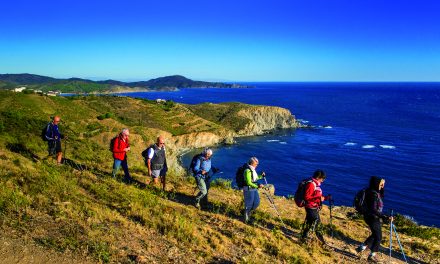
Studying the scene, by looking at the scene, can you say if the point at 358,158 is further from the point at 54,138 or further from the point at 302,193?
the point at 302,193

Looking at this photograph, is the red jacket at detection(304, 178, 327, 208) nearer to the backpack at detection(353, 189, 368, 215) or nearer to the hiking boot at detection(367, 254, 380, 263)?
the backpack at detection(353, 189, 368, 215)

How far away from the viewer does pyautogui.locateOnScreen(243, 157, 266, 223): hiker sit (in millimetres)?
10109

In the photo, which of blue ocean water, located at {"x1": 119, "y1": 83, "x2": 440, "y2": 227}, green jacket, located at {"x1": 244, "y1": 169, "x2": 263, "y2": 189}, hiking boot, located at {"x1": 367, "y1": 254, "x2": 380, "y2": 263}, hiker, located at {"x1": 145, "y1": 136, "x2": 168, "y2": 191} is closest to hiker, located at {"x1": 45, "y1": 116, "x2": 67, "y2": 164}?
hiker, located at {"x1": 145, "y1": 136, "x2": 168, "y2": 191}

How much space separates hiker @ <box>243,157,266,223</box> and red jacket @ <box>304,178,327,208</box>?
1.39 m

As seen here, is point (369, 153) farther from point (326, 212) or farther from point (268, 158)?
point (326, 212)

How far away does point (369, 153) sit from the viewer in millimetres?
72000

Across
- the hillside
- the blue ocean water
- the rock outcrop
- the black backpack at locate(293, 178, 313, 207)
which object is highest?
the black backpack at locate(293, 178, 313, 207)

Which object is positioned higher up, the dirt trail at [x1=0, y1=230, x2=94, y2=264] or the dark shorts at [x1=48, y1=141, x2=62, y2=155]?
the dark shorts at [x1=48, y1=141, x2=62, y2=155]

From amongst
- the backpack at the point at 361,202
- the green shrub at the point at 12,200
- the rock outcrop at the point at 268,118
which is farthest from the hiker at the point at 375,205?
the rock outcrop at the point at 268,118

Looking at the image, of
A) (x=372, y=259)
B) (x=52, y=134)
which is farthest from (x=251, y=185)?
(x=52, y=134)

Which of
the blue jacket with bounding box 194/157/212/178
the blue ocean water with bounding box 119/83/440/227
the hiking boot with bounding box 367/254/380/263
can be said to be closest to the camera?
the hiking boot with bounding box 367/254/380/263

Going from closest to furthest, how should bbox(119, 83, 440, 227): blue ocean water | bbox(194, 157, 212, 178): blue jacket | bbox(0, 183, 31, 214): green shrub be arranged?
bbox(0, 183, 31, 214): green shrub < bbox(194, 157, 212, 178): blue jacket < bbox(119, 83, 440, 227): blue ocean water

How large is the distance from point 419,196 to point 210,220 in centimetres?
4348

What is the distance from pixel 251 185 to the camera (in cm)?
1011
